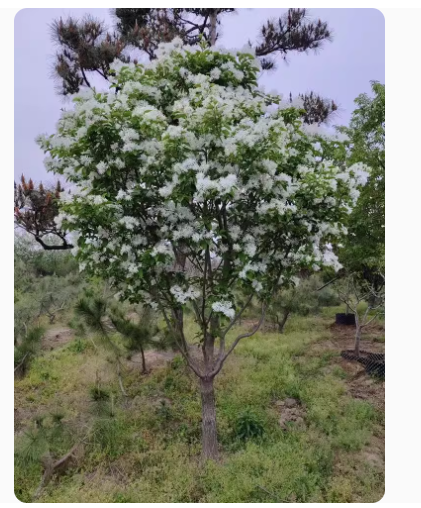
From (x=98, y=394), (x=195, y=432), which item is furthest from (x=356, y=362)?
(x=98, y=394)

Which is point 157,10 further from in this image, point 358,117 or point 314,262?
point 314,262

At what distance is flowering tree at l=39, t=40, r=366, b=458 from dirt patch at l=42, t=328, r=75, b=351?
3.36 metres

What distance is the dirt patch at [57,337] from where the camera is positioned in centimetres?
634

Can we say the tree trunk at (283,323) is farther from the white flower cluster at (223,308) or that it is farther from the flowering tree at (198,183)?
the white flower cluster at (223,308)

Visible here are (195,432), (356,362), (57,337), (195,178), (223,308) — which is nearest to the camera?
(195,178)

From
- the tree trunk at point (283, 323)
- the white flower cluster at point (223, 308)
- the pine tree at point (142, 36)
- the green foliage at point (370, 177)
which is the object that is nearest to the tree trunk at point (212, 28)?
the pine tree at point (142, 36)

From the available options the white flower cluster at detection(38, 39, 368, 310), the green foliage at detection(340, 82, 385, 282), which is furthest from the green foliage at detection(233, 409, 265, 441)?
the green foliage at detection(340, 82, 385, 282)

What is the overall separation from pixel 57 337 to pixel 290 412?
13.4 feet

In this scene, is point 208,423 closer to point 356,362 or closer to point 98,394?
point 98,394

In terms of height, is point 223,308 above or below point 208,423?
above

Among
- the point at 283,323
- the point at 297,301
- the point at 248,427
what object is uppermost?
the point at 297,301

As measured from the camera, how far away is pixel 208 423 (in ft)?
11.8

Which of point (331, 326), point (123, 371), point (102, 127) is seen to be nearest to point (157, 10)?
point (102, 127)

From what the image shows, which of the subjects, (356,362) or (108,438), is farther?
(356,362)
